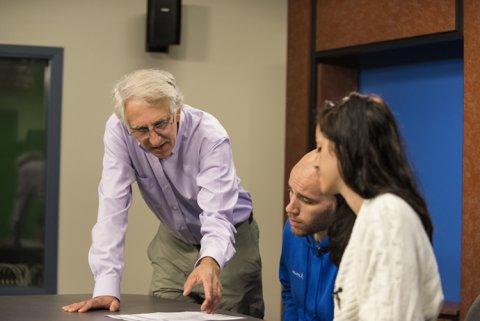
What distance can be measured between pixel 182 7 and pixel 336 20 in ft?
3.00

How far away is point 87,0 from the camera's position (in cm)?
518

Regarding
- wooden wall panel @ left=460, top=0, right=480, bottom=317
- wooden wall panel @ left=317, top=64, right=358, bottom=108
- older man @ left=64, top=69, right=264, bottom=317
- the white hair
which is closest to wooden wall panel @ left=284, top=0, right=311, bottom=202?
wooden wall panel @ left=317, top=64, right=358, bottom=108

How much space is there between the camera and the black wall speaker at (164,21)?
507 cm

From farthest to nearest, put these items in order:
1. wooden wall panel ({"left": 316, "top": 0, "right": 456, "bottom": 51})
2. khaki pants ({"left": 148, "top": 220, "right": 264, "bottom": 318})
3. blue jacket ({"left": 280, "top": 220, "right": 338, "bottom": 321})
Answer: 1. wooden wall panel ({"left": 316, "top": 0, "right": 456, "bottom": 51})
2. khaki pants ({"left": 148, "top": 220, "right": 264, "bottom": 318})
3. blue jacket ({"left": 280, "top": 220, "right": 338, "bottom": 321})

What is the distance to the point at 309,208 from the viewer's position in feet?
8.55

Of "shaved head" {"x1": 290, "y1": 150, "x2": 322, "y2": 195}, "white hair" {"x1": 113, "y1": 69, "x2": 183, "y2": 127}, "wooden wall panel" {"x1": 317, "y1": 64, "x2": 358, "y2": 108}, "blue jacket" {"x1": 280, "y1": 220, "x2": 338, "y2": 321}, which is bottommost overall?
"blue jacket" {"x1": 280, "y1": 220, "x2": 338, "y2": 321}

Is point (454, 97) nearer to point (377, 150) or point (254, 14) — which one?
point (254, 14)

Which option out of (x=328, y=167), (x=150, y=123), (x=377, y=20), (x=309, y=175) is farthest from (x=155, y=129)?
(x=377, y=20)

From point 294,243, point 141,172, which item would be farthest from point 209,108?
point 294,243

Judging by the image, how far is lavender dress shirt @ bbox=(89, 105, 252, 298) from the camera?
284 centimetres

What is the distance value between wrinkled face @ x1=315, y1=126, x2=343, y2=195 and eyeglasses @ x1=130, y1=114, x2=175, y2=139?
1.04 m

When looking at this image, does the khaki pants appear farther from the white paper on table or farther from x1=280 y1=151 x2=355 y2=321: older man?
the white paper on table

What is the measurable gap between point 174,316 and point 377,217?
0.95 meters

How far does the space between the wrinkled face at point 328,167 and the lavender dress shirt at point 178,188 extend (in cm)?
99
